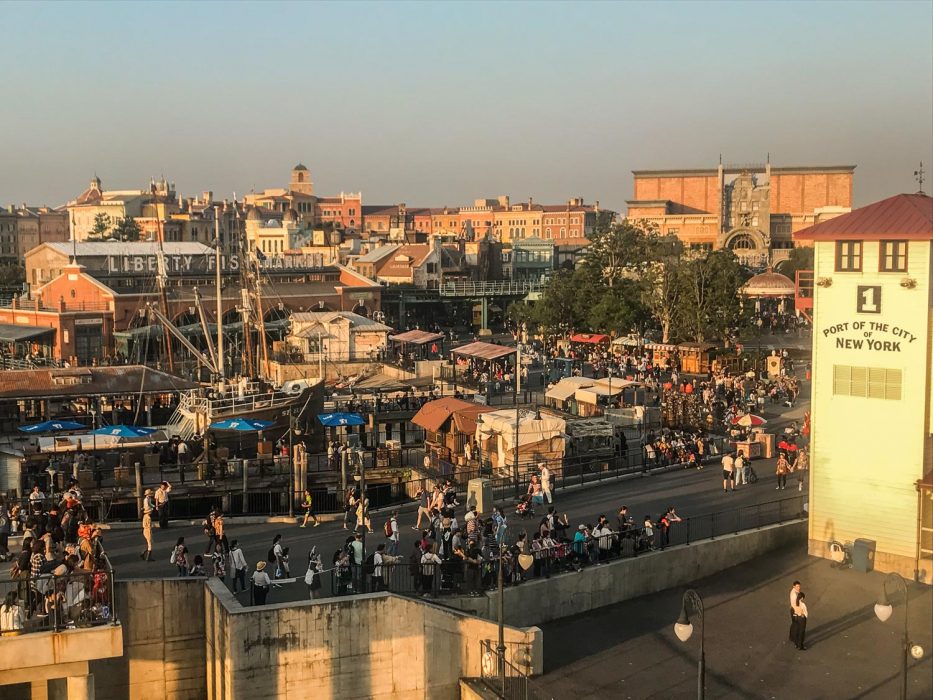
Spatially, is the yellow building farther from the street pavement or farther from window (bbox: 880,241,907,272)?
the street pavement

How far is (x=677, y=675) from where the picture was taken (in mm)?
20406

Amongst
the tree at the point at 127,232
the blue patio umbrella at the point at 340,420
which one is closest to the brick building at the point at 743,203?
the tree at the point at 127,232

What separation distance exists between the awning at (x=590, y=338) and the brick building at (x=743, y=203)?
1849 inches

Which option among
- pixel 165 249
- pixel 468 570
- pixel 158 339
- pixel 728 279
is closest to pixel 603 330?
pixel 728 279

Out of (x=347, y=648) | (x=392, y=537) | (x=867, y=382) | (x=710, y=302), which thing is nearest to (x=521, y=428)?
(x=392, y=537)

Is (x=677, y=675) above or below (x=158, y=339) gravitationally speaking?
below

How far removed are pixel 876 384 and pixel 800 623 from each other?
261 inches

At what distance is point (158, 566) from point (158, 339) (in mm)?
41779

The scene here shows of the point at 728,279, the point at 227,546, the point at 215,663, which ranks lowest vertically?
the point at 215,663

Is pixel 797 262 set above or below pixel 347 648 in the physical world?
above

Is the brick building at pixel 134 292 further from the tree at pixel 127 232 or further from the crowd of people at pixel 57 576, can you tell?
the crowd of people at pixel 57 576

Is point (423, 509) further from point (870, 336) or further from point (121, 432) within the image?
point (121, 432)

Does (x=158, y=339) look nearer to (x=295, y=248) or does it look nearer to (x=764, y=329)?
(x=764, y=329)

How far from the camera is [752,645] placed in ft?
70.7
